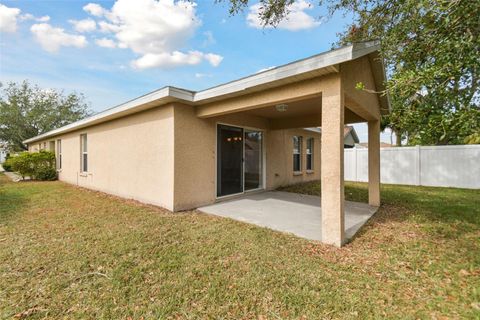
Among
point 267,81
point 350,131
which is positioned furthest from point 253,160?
point 350,131

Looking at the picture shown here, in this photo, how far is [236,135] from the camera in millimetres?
7699

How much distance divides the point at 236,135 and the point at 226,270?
205 inches

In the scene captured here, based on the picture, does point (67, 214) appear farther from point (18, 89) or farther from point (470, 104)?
point (18, 89)

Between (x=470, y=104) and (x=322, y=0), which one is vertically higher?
(x=322, y=0)

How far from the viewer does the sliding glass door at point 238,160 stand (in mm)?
7156

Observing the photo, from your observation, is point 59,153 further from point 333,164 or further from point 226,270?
point 333,164

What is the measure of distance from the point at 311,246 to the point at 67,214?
583cm

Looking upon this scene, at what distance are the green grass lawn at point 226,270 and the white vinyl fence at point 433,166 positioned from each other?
7.12 m

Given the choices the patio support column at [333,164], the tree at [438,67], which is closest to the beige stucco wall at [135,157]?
the patio support column at [333,164]

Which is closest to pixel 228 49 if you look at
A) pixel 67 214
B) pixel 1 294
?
pixel 67 214

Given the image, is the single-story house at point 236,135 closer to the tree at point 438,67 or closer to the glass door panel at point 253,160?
the glass door panel at point 253,160

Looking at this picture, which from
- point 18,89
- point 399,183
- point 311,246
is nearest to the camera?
point 311,246

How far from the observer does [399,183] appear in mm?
11953

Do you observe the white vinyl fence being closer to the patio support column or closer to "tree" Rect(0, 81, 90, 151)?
the patio support column
